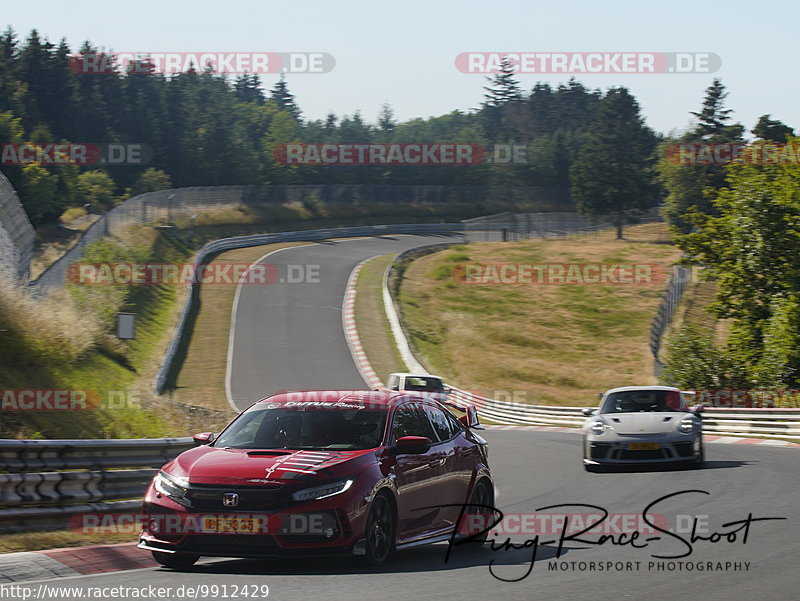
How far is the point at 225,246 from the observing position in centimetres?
6619

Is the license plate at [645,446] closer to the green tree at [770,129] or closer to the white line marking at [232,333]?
the white line marking at [232,333]

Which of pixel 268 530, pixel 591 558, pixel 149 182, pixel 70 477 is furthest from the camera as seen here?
pixel 149 182

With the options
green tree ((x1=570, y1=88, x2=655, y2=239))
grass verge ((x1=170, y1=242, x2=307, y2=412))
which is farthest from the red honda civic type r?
green tree ((x1=570, y1=88, x2=655, y2=239))

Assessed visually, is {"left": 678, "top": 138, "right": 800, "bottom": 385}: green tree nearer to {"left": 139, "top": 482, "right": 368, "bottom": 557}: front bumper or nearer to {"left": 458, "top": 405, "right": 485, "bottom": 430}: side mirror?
{"left": 458, "top": 405, "right": 485, "bottom": 430}: side mirror

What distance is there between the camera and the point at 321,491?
27.3 feet

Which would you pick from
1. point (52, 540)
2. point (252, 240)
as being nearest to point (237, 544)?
point (52, 540)

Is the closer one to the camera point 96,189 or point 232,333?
point 232,333

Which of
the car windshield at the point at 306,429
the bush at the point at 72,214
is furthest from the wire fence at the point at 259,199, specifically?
the car windshield at the point at 306,429

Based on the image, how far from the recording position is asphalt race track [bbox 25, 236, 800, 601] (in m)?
7.77

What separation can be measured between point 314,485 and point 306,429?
106cm

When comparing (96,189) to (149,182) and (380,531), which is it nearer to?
(149,182)

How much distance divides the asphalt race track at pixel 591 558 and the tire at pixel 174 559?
0.08m

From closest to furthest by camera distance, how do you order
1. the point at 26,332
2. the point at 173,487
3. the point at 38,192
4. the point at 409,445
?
the point at 173,487
the point at 409,445
the point at 26,332
the point at 38,192

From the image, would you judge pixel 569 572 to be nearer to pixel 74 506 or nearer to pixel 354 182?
pixel 74 506
